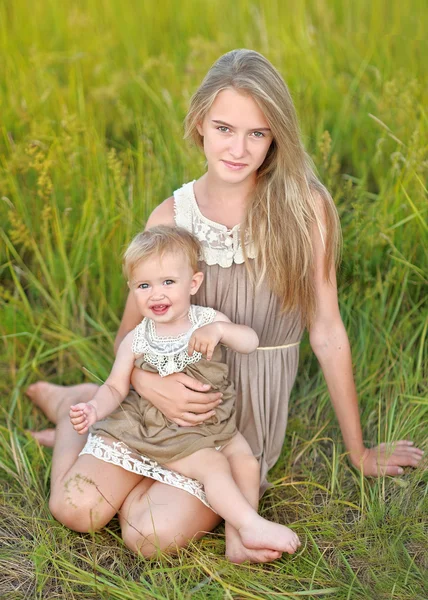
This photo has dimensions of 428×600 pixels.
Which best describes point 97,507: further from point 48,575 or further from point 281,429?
point 281,429

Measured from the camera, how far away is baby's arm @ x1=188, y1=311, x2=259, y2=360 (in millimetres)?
2150

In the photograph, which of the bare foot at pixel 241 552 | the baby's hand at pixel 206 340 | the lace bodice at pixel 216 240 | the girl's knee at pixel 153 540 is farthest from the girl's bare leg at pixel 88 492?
the lace bodice at pixel 216 240

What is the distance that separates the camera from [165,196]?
3076mm

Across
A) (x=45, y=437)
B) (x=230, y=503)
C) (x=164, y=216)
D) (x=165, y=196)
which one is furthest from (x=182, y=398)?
(x=165, y=196)

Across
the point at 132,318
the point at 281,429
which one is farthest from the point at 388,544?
the point at 132,318

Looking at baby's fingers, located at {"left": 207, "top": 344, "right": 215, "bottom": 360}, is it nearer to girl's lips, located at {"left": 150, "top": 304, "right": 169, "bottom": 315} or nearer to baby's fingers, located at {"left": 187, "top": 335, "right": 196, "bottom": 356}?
baby's fingers, located at {"left": 187, "top": 335, "right": 196, "bottom": 356}

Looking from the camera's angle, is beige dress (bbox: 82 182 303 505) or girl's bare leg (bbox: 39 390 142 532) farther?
beige dress (bbox: 82 182 303 505)

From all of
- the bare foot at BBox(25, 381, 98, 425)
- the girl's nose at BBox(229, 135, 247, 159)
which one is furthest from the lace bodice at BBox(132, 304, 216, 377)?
the bare foot at BBox(25, 381, 98, 425)

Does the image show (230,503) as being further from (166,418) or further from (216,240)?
(216,240)

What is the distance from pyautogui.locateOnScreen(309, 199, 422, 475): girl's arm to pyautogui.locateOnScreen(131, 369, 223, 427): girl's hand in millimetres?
372

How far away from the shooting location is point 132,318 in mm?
2543

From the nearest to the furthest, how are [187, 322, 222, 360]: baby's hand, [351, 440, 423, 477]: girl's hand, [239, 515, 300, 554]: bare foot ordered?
[239, 515, 300, 554]: bare foot, [187, 322, 222, 360]: baby's hand, [351, 440, 423, 477]: girl's hand

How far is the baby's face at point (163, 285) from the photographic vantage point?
220cm

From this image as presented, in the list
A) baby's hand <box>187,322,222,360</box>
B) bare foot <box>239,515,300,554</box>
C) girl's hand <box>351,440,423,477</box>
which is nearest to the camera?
bare foot <box>239,515,300,554</box>
